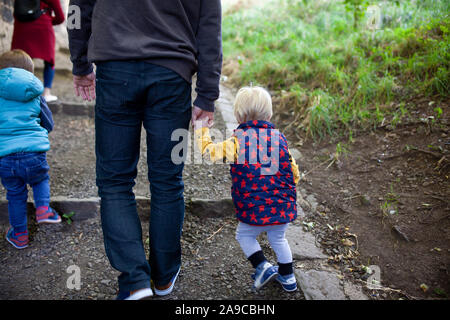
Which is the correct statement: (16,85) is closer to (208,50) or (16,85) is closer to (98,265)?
(98,265)

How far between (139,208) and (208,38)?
4.67 ft

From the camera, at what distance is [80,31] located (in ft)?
5.56

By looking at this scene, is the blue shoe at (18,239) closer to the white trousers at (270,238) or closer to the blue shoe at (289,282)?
the white trousers at (270,238)

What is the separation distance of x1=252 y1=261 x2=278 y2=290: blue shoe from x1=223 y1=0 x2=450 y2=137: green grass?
1.82m

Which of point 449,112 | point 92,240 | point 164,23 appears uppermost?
point 164,23

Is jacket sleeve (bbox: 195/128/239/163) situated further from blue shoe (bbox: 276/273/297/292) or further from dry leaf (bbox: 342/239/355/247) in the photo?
dry leaf (bbox: 342/239/355/247)

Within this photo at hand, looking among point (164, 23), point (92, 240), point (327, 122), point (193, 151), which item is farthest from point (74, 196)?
point (327, 122)

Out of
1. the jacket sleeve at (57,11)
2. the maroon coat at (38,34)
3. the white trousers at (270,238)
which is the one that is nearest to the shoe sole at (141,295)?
the white trousers at (270,238)

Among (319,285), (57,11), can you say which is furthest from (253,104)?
(57,11)

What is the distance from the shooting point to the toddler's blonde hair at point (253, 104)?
1938 mm

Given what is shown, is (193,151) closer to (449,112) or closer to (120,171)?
(120,171)

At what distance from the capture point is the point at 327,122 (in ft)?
11.3

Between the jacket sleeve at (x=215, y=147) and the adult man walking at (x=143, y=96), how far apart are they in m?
0.09

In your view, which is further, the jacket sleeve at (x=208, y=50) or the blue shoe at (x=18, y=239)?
the blue shoe at (x=18, y=239)
